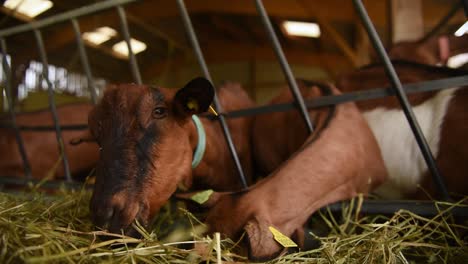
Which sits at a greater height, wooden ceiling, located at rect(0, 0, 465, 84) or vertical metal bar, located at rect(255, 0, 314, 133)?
wooden ceiling, located at rect(0, 0, 465, 84)

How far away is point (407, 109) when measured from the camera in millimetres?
1530

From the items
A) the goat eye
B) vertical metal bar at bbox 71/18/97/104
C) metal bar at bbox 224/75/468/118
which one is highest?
vertical metal bar at bbox 71/18/97/104

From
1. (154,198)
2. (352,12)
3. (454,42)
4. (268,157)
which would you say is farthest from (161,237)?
(352,12)

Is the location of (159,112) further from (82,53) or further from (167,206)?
(82,53)

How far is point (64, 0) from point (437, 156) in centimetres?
238

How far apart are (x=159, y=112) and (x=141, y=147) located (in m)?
0.16

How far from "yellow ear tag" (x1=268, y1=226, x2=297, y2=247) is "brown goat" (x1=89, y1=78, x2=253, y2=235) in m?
0.40

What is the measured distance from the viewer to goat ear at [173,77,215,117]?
4.80ft

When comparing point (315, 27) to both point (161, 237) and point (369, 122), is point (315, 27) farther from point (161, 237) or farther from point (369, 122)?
point (161, 237)

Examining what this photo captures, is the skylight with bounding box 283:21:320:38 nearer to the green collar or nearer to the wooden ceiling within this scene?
the wooden ceiling

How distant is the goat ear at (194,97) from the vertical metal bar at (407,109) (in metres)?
0.63

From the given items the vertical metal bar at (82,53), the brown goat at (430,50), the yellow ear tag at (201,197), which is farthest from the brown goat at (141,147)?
the brown goat at (430,50)

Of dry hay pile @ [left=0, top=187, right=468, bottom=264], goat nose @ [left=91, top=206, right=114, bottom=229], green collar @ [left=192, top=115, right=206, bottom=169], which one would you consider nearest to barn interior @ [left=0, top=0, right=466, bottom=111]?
green collar @ [left=192, top=115, right=206, bottom=169]

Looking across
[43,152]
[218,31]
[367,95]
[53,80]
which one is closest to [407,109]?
[367,95]
